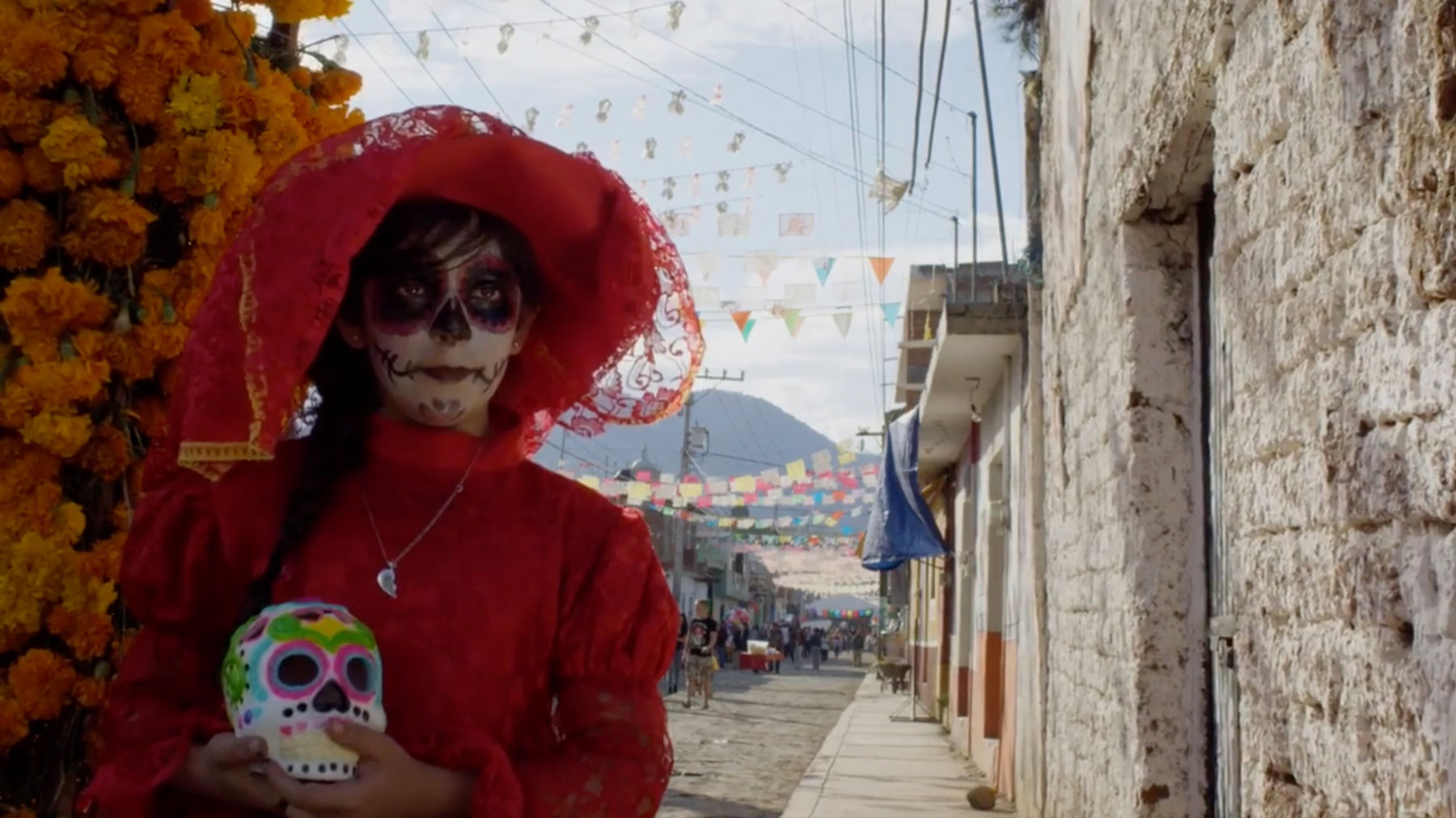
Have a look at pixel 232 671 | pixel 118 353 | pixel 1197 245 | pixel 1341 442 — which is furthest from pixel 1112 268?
pixel 232 671

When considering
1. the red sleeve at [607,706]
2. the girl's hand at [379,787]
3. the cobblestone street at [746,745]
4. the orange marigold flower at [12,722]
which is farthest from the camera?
the cobblestone street at [746,745]

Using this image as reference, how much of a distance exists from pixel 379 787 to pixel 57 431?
4.46 feet

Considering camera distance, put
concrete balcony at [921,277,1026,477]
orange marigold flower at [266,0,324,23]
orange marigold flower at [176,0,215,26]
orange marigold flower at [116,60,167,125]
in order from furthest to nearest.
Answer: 1. concrete balcony at [921,277,1026,477]
2. orange marigold flower at [266,0,324,23]
3. orange marigold flower at [176,0,215,26]
4. orange marigold flower at [116,60,167,125]

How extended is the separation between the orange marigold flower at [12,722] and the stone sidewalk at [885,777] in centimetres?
714

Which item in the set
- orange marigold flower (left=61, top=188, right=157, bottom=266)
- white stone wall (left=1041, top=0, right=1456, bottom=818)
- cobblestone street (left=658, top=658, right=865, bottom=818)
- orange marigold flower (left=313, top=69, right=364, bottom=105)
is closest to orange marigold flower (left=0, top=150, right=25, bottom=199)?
orange marigold flower (left=61, top=188, right=157, bottom=266)

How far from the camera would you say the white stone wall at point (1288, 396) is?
2453mm

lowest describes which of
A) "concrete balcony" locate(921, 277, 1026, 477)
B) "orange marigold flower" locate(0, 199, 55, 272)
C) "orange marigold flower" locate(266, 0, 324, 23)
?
"orange marigold flower" locate(0, 199, 55, 272)

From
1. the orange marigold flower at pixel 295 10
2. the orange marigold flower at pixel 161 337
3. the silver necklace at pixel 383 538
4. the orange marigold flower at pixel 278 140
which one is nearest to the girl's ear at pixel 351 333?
the silver necklace at pixel 383 538

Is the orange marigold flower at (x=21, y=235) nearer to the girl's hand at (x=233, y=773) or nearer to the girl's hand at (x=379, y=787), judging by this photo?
the girl's hand at (x=233, y=773)

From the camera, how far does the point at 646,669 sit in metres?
2.38

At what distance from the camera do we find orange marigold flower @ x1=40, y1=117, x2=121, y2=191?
315 cm

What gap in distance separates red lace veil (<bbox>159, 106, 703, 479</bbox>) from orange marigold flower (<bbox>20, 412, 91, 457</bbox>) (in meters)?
0.65

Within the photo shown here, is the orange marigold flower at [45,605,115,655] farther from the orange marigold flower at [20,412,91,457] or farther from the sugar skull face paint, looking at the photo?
the sugar skull face paint

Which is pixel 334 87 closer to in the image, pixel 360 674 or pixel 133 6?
pixel 133 6
